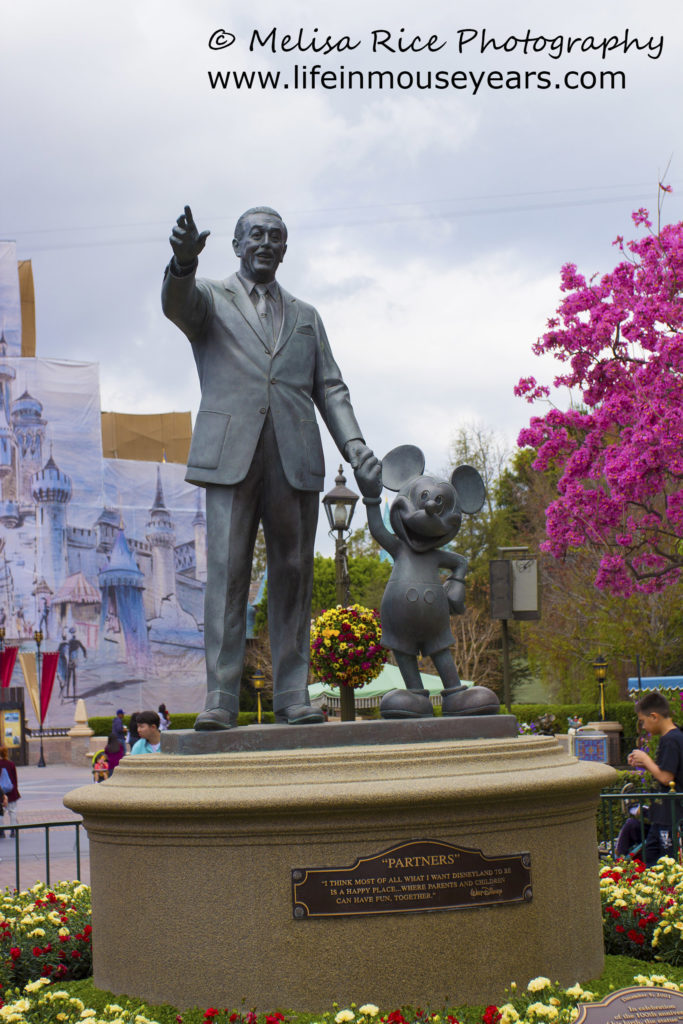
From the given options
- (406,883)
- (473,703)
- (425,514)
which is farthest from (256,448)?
(406,883)

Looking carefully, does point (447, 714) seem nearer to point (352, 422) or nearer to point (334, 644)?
point (352, 422)

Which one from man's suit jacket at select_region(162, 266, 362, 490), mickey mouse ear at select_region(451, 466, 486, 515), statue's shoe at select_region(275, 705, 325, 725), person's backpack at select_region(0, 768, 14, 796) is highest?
man's suit jacket at select_region(162, 266, 362, 490)

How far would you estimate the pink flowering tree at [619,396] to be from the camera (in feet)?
40.3

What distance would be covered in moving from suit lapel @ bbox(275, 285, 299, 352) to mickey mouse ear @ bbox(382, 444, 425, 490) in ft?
2.96

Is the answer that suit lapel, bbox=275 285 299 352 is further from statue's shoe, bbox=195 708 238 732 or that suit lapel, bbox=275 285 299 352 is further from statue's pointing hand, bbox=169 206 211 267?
statue's shoe, bbox=195 708 238 732

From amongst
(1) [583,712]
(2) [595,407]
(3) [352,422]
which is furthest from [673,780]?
(1) [583,712]

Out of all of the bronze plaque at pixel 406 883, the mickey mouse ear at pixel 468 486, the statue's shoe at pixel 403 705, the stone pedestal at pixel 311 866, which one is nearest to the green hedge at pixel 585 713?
the mickey mouse ear at pixel 468 486

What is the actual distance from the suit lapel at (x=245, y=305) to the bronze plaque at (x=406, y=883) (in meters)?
2.59

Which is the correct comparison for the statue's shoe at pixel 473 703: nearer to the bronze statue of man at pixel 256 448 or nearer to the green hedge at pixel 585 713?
the bronze statue of man at pixel 256 448

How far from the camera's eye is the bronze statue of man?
5.59 m

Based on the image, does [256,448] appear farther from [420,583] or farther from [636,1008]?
[636,1008]

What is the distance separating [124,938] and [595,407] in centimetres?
1050

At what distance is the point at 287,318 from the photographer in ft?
19.5

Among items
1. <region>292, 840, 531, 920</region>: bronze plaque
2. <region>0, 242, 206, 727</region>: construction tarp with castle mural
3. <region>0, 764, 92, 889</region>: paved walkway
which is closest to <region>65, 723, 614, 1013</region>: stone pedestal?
<region>292, 840, 531, 920</region>: bronze plaque
